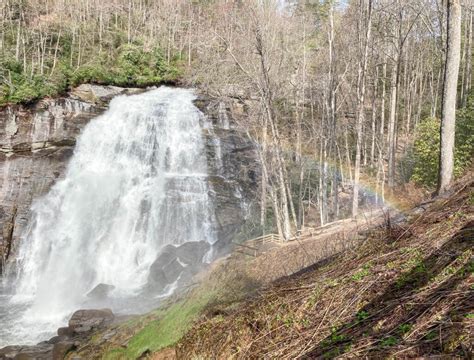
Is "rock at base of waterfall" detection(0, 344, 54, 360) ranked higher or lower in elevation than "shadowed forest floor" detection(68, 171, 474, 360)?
lower

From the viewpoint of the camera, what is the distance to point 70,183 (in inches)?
920

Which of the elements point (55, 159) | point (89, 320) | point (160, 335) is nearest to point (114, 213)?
point (55, 159)

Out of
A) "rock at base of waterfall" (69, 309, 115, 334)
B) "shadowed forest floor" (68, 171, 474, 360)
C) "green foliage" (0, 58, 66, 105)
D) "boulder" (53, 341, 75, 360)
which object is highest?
"green foliage" (0, 58, 66, 105)

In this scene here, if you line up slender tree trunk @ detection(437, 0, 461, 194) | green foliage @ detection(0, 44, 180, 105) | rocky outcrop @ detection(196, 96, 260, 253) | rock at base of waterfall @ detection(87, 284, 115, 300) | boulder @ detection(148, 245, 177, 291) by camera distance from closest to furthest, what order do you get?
slender tree trunk @ detection(437, 0, 461, 194) < rock at base of waterfall @ detection(87, 284, 115, 300) < boulder @ detection(148, 245, 177, 291) < rocky outcrop @ detection(196, 96, 260, 253) < green foliage @ detection(0, 44, 180, 105)

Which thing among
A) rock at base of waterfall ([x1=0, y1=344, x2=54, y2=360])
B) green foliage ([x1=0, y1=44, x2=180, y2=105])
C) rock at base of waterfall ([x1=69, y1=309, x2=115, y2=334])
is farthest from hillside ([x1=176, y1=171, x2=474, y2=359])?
green foliage ([x1=0, y1=44, x2=180, y2=105])

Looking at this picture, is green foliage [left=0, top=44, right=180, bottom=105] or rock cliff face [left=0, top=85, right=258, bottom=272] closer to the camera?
rock cliff face [left=0, top=85, right=258, bottom=272]

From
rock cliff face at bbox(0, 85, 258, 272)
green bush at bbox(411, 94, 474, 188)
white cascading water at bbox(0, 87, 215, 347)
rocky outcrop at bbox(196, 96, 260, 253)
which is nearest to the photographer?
green bush at bbox(411, 94, 474, 188)

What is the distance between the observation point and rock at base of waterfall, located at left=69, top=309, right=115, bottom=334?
13.0 m

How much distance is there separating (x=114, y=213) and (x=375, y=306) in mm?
19576

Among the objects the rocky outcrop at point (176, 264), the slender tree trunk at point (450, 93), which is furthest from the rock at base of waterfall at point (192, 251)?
the slender tree trunk at point (450, 93)

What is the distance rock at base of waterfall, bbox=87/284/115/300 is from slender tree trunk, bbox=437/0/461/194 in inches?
549

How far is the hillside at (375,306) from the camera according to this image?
2.95 metres

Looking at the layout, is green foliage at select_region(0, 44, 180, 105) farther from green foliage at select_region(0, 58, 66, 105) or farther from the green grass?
the green grass

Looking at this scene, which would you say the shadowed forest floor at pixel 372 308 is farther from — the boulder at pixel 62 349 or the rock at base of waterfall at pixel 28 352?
the rock at base of waterfall at pixel 28 352
